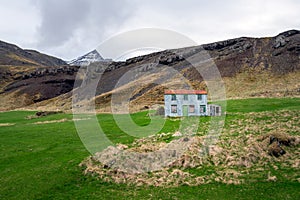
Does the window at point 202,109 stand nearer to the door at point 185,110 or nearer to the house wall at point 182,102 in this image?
the house wall at point 182,102

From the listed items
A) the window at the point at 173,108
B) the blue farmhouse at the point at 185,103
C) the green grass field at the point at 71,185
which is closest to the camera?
the green grass field at the point at 71,185

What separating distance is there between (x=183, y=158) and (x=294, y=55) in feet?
284

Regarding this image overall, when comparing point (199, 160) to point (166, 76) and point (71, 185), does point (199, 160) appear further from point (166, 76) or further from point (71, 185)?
point (166, 76)

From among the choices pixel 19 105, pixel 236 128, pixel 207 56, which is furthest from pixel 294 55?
pixel 19 105

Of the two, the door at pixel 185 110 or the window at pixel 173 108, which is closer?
the door at pixel 185 110

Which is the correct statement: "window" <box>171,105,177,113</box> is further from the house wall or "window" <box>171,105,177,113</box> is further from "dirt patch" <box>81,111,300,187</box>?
"dirt patch" <box>81,111,300,187</box>

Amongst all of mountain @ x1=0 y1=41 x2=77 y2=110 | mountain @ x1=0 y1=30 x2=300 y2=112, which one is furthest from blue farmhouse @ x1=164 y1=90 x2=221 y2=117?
mountain @ x1=0 y1=41 x2=77 y2=110

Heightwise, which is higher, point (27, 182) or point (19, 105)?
point (19, 105)

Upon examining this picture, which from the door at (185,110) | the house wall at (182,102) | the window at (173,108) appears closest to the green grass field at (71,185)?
the house wall at (182,102)

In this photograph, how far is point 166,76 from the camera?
116375 mm

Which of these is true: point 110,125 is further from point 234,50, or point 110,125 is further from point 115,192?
point 234,50

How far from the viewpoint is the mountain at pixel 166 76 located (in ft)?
291

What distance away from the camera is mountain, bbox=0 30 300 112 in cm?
8856

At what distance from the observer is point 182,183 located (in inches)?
919
